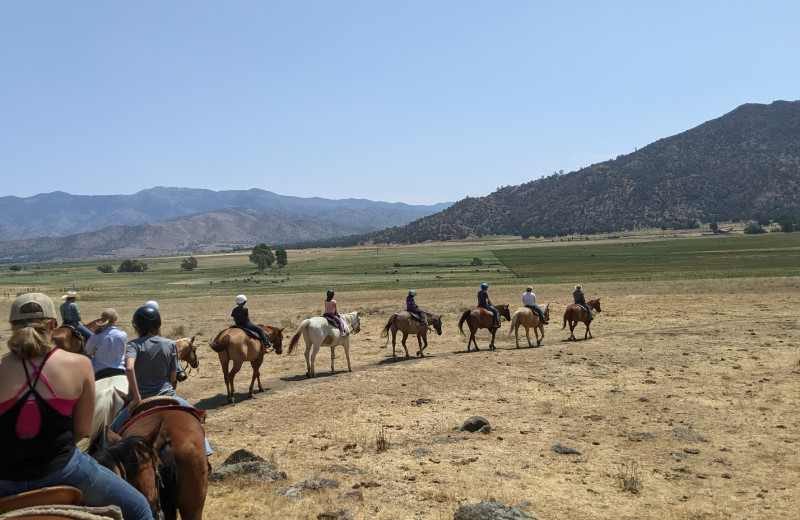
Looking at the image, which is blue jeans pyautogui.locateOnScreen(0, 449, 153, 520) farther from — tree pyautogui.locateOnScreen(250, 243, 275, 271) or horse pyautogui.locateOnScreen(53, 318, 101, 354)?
tree pyautogui.locateOnScreen(250, 243, 275, 271)

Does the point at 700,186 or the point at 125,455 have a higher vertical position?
the point at 700,186

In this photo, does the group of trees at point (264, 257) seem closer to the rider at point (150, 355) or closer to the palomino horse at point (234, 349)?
the palomino horse at point (234, 349)

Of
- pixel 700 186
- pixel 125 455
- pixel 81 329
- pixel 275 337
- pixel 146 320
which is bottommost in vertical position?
pixel 275 337

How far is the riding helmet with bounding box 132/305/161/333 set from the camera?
7113 mm

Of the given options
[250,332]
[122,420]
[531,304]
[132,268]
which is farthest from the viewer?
[132,268]

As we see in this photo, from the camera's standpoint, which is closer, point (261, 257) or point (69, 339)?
point (69, 339)

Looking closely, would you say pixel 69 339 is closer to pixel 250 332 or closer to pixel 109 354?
pixel 109 354

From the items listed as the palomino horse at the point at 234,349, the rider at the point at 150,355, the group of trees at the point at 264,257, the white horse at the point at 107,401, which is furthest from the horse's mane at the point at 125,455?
the group of trees at the point at 264,257

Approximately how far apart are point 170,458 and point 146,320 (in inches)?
89.2

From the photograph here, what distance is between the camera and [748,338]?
21.1 meters

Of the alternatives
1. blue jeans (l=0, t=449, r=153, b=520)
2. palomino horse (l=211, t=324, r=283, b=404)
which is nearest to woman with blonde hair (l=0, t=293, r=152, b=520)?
blue jeans (l=0, t=449, r=153, b=520)

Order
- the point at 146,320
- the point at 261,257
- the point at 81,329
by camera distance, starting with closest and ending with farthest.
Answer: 1. the point at 146,320
2. the point at 81,329
3. the point at 261,257

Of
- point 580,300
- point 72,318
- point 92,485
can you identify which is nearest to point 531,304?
point 580,300

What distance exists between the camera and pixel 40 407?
12.1 ft
